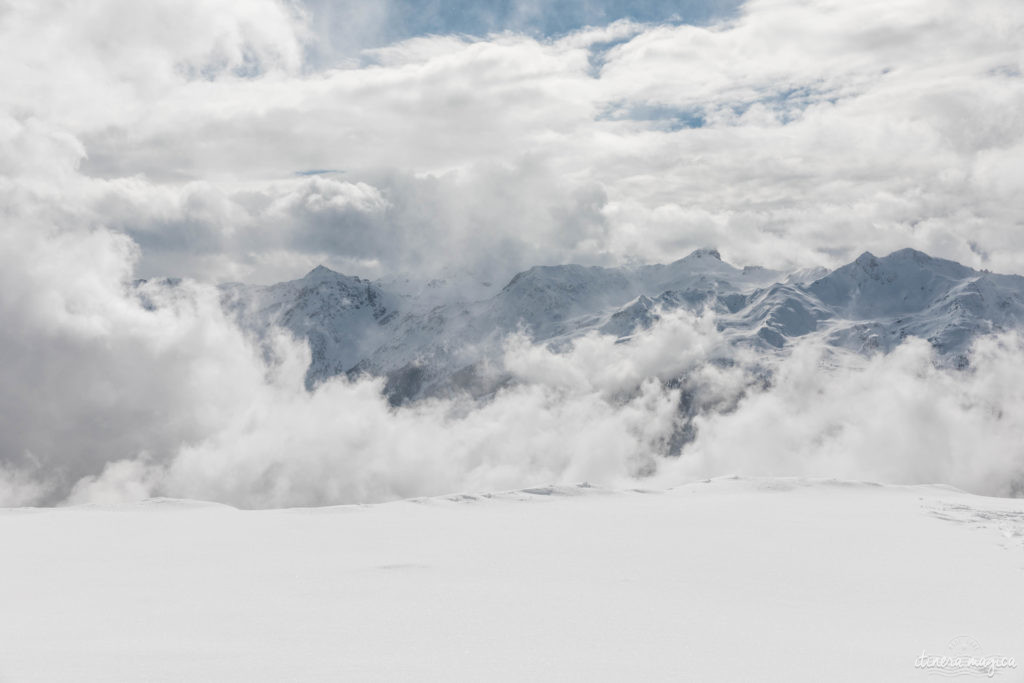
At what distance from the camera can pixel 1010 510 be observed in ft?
104

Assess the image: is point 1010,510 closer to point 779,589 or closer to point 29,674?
point 779,589

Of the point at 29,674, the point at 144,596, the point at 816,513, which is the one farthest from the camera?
the point at 816,513

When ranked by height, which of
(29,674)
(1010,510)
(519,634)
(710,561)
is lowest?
(1010,510)

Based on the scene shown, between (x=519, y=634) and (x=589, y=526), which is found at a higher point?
(x=519, y=634)

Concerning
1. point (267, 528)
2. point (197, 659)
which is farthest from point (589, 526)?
point (197, 659)

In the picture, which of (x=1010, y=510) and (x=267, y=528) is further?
(x=1010, y=510)

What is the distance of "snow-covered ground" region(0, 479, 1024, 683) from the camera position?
12.4 m

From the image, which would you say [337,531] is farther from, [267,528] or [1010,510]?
[1010,510]

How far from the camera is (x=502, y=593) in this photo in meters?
17.1

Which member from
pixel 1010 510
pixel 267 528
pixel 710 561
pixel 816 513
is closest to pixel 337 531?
pixel 267 528

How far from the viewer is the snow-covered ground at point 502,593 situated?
489 inches

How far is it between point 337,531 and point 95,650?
44.4 feet

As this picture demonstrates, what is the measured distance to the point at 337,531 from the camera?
1024 inches

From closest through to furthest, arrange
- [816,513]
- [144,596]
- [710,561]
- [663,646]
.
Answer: [663,646]
[144,596]
[710,561]
[816,513]
